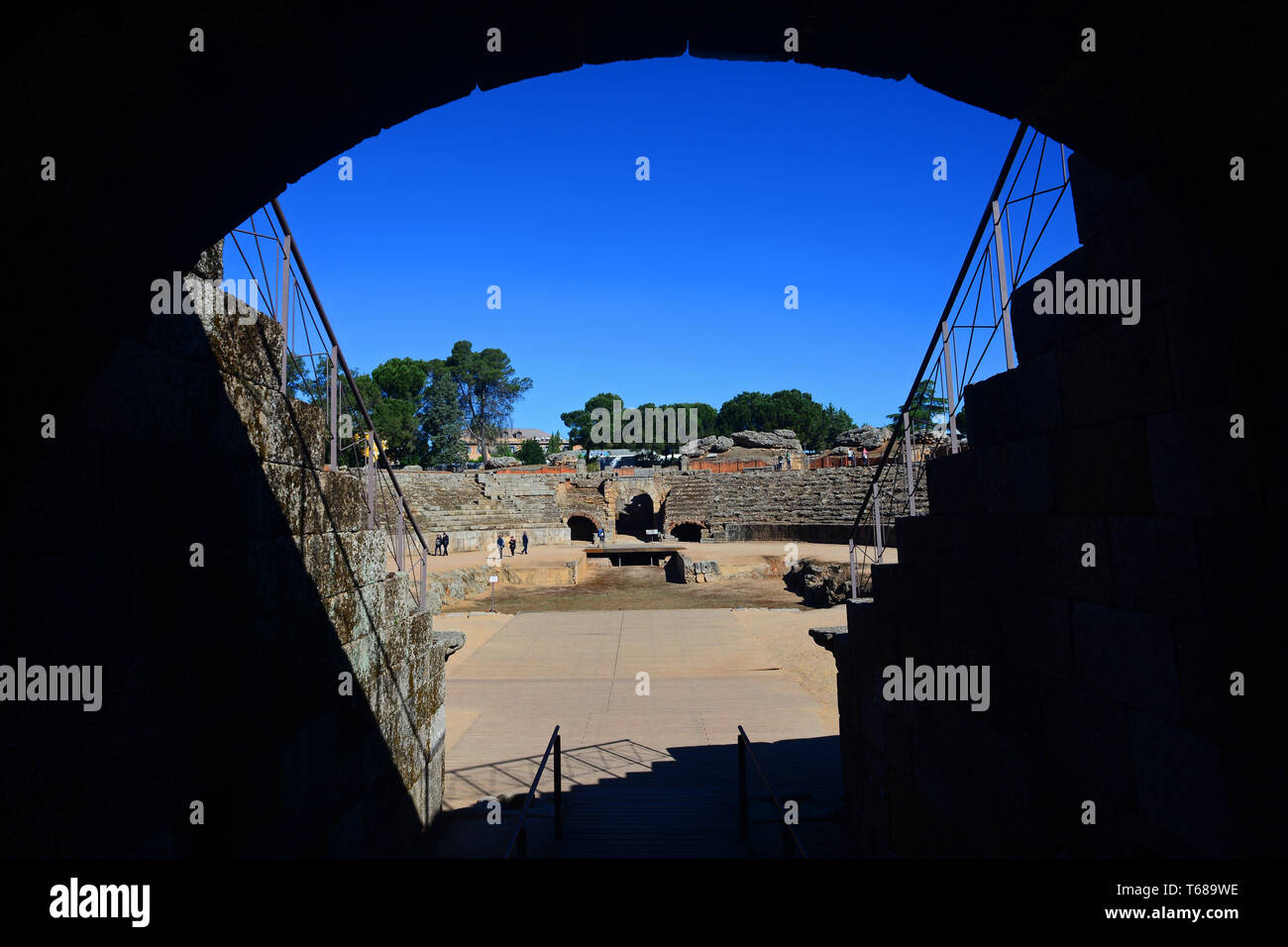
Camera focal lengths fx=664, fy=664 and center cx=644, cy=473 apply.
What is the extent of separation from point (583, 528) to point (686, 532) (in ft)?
23.4

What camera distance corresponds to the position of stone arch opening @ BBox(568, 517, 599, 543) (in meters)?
43.2

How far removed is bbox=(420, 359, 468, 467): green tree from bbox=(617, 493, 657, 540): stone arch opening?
72.9ft

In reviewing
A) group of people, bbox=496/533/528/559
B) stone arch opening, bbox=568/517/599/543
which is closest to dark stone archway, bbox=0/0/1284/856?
group of people, bbox=496/533/528/559

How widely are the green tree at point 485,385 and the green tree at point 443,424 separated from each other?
497 centimetres

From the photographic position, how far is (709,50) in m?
2.37

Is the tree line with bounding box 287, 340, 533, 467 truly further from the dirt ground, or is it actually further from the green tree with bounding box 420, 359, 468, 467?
the dirt ground

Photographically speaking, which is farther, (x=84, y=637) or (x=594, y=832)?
(x=594, y=832)

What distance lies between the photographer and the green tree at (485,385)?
7212 cm

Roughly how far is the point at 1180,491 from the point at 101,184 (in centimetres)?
347

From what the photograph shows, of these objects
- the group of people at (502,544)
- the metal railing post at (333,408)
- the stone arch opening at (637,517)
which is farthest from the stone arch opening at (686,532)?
the metal railing post at (333,408)

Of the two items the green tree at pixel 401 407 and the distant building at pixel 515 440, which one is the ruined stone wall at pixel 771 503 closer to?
the green tree at pixel 401 407

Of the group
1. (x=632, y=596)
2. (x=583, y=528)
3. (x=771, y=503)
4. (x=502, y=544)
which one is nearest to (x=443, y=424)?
(x=583, y=528)
